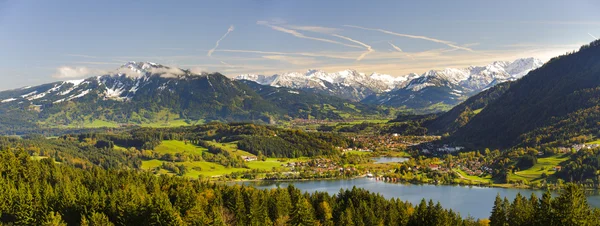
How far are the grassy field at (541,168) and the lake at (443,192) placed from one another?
13.2 meters

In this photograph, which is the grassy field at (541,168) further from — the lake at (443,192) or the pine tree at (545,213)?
the pine tree at (545,213)

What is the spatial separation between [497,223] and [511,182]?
75.5m

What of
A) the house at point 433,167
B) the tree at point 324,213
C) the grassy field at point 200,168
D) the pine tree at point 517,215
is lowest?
the grassy field at point 200,168

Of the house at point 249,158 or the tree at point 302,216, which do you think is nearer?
the tree at point 302,216

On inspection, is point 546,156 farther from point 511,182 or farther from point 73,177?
point 73,177

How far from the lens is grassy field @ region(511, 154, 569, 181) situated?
124 m

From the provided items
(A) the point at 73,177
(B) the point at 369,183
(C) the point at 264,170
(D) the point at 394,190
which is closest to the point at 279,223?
(A) the point at 73,177

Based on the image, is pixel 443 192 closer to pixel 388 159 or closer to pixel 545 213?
pixel 388 159

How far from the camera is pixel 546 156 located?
141 metres

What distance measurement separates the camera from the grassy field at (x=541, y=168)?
124 m

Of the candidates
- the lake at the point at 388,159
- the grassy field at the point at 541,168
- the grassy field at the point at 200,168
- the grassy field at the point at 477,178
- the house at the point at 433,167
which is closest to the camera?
the grassy field at the point at 541,168

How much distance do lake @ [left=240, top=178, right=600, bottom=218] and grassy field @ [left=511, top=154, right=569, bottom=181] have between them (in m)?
13.2

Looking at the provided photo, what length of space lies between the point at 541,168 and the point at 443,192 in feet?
115

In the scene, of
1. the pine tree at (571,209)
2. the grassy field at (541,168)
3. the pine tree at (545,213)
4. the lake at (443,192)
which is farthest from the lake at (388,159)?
the pine tree at (571,209)
